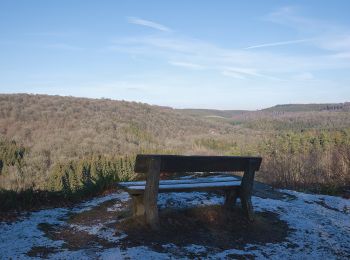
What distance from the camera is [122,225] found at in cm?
602

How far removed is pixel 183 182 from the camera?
661 cm

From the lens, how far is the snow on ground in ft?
16.0

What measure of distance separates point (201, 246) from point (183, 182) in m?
1.49

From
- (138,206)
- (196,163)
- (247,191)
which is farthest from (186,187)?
(247,191)

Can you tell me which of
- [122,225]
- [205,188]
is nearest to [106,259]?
[122,225]

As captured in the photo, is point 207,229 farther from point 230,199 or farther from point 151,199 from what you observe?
point 230,199

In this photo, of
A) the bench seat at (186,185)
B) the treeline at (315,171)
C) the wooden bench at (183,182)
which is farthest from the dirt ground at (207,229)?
the treeline at (315,171)

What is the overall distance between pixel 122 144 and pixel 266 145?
33312 millimetres

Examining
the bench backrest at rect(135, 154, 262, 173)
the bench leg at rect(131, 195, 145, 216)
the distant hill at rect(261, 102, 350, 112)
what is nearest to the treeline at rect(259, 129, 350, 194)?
the bench backrest at rect(135, 154, 262, 173)

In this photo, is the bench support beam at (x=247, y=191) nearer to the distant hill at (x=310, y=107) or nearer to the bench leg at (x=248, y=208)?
the bench leg at (x=248, y=208)

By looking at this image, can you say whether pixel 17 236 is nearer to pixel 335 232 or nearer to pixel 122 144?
pixel 335 232

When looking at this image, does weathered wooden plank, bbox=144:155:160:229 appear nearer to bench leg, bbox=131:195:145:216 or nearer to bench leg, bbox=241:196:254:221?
bench leg, bbox=131:195:145:216

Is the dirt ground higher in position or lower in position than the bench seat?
lower

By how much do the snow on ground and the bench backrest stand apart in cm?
110
